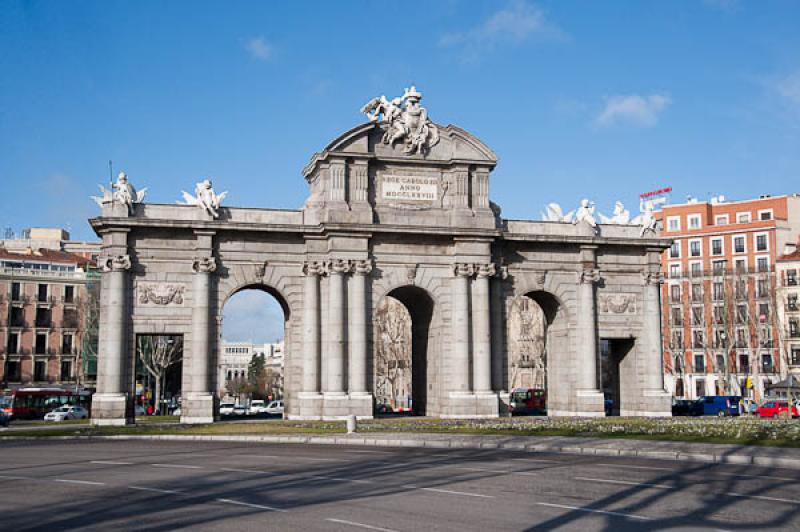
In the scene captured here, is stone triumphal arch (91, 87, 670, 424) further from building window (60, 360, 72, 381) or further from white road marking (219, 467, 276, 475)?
building window (60, 360, 72, 381)

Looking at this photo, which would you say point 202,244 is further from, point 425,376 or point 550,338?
point 550,338

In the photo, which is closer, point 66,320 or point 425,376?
point 425,376

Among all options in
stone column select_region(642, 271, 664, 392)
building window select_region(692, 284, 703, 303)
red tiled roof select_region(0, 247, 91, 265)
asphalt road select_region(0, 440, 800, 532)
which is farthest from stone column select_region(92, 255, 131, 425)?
building window select_region(692, 284, 703, 303)

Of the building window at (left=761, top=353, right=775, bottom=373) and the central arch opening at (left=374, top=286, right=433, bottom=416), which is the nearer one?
the central arch opening at (left=374, top=286, right=433, bottom=416)

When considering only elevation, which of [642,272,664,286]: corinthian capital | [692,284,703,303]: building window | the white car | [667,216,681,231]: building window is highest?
[667,216,681,231]: building window

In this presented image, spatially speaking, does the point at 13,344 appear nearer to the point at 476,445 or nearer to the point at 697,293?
the point at 697,293

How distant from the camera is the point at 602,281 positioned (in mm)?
56312

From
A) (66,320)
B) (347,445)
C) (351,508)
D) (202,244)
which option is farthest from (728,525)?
(66,320)

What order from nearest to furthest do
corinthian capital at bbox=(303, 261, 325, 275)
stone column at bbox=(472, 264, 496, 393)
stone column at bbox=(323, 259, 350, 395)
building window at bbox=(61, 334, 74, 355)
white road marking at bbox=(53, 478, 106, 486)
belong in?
1. white road marking at bbox=(53, 478, 106, 486)
2. stone column at bbox=(323, 259, 350, 395)
3. corinthian capital at bbox=(303, 261, 325, 275)
4. stone column at bbox=(472, 264, 496, 393)
5. building window at bbox=(61, 334, 74, 355)

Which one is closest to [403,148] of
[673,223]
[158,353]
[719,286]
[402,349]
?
[158,353]

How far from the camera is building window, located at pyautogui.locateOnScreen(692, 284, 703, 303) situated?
100188mm

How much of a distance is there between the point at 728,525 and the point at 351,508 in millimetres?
6681

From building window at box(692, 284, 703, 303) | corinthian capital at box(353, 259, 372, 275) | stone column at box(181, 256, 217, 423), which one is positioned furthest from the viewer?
building window at box(692, 284, 703, 303)

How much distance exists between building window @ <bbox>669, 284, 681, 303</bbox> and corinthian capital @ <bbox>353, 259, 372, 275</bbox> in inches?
2485
